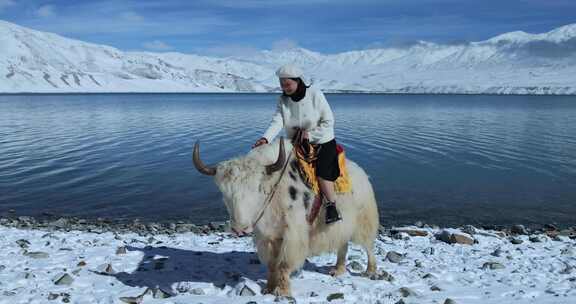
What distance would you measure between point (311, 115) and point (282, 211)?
1.07m

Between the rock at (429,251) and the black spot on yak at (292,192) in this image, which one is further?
the rock at (429,251)

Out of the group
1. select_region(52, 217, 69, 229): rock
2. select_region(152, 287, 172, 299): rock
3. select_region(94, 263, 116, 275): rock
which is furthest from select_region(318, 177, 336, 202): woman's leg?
select_region(52, 217, 69, 229): rock

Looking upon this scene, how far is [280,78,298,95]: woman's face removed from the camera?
5262 millimetres

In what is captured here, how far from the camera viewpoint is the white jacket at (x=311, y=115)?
5.38 metres

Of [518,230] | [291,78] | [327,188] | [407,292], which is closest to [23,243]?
[327,188]

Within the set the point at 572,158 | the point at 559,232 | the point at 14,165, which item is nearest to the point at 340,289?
the point at 559,232

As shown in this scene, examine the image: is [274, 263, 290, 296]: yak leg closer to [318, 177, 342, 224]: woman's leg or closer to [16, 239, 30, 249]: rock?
[318, 177, 342, 224]: woman's leg

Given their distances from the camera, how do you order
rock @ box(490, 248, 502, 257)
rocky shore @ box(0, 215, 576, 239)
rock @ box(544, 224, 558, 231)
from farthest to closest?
rock @ box(544, 224, 558, 231)
rocky shore @ box(0, 215, 576, 239)
rock @ box(490, 248, 502, 257)

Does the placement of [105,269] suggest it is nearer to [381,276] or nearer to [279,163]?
[279,163]

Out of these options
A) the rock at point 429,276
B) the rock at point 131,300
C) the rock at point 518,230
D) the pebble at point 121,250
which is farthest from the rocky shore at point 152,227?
the rock at point 131,300

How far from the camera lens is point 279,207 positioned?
207 inches

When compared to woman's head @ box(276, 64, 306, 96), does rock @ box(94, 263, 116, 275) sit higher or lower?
lower

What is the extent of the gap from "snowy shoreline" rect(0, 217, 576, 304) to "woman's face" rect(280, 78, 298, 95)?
224 cm

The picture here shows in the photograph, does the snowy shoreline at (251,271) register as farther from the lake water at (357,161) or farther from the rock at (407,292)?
the lake water at (357,161)
